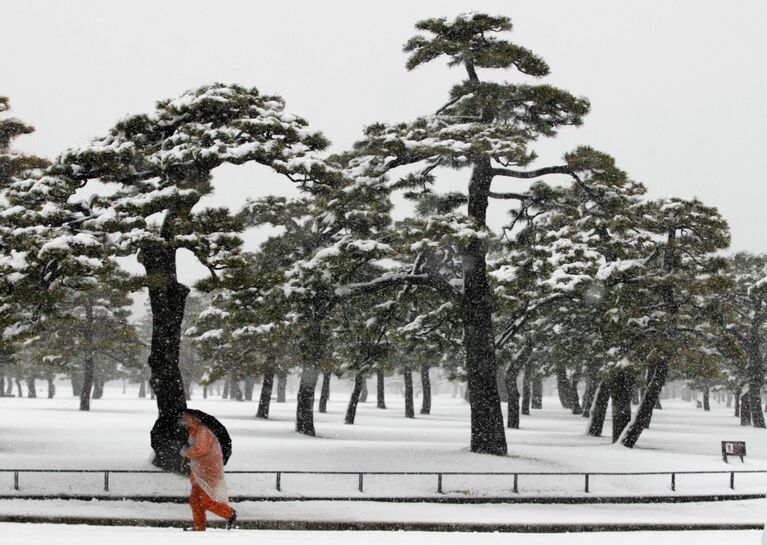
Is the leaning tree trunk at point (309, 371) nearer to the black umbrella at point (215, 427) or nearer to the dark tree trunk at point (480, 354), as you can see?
the dark tree trunk at point (480, 354)

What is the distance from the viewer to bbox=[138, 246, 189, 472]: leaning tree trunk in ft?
69.5

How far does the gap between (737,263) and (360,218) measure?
130 feet

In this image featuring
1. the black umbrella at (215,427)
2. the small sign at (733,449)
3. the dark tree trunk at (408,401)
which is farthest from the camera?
the dark tree trunk at (408,401)

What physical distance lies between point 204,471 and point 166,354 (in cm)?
1064

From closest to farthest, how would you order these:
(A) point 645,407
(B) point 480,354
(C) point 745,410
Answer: (B) point 480,354
(A) point 645,407
(C) point 745,410

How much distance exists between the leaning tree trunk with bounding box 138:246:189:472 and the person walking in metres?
9.50

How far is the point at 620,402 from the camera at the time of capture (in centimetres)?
3825

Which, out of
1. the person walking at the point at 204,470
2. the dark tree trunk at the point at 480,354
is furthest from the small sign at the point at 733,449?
the person walking at the point at 204,470

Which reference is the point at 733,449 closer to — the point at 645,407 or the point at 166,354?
the point at 645,407

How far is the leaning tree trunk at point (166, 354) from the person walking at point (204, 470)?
9.50 meters

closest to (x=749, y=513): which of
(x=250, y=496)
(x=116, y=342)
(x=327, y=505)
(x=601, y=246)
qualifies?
(x=327, y=505)

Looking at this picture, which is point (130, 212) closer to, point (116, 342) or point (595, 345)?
point (595, 345)

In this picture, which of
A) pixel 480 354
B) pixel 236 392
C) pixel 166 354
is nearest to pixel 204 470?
pixel 166 354

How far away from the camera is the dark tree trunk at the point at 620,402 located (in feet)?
125
